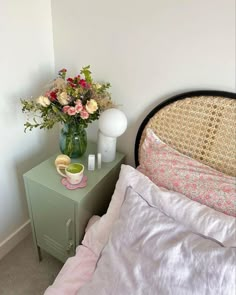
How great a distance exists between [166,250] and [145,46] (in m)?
0.89

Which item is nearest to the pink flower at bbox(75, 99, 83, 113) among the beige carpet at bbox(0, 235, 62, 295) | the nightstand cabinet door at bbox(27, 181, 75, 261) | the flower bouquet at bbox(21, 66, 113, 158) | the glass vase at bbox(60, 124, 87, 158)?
the flower bouquet at bbox(21, 66, 113, 158)

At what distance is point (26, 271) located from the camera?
1488 millimetres

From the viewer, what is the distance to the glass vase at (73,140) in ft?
4.14

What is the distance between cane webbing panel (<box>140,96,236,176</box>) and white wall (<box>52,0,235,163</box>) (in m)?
0.08

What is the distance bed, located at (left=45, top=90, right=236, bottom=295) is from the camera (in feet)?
2.46

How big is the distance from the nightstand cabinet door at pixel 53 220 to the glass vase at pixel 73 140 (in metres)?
0.24

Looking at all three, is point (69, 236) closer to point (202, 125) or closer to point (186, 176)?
point (186, 176)

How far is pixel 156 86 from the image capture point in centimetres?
122

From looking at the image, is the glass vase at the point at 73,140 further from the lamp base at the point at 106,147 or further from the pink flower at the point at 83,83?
the pink flower at the point at 83,83

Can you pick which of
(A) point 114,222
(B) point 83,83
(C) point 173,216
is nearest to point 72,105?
(B) point 83,83

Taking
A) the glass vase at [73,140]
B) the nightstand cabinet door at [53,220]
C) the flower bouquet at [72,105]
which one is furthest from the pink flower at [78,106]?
the nightstand cabinet door at [53,220]

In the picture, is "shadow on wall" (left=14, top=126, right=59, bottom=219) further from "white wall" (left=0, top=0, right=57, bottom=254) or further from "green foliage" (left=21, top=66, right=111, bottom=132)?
"green foliage" (left=21, top=66, right=111, bottom=132)

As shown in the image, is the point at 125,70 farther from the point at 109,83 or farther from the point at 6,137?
the point at 6,137

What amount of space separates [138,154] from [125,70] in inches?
18.0
